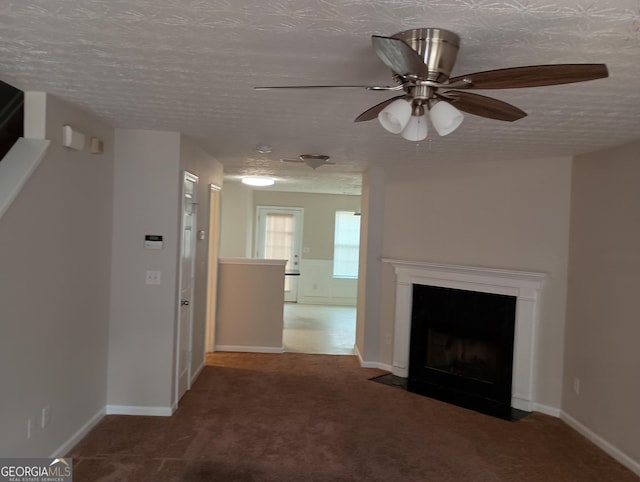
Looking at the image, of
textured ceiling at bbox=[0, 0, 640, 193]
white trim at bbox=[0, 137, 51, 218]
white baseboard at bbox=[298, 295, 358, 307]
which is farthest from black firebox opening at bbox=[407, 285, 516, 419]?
white baseboard at bbox=[298, 295, 358, 307]

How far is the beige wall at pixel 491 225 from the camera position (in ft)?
13.8

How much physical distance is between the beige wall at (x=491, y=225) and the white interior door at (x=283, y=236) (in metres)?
4.44

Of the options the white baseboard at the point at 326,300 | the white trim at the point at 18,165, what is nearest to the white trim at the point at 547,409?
the white trim at the point at 18,165

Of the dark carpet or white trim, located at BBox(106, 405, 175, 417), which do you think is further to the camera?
white trim, located at BBox(106, 405, 175, 417)

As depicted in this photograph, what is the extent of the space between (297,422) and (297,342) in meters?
2.74

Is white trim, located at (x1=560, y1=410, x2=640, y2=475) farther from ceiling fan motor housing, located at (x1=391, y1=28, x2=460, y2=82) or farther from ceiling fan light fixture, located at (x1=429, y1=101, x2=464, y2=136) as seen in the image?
ceiling fan motor housing, located at (x1=391, y1=28, x2=460, y2=82)

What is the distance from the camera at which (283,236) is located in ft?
31.9

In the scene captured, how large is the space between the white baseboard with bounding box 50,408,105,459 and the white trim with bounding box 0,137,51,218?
167 cm

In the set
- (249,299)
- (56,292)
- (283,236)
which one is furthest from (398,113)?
(283,236)

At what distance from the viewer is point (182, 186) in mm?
3824

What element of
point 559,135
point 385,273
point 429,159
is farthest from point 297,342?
point 559,135

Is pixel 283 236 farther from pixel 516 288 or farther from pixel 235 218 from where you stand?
pixel 516 288

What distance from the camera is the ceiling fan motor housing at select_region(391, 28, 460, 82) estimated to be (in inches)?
65.2

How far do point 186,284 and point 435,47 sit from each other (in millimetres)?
3207
